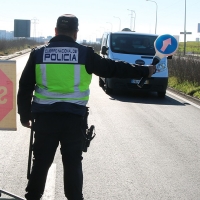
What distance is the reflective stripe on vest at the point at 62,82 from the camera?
14.3 feet

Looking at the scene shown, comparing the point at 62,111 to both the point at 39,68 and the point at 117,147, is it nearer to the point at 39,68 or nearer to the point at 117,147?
the point at 39,68

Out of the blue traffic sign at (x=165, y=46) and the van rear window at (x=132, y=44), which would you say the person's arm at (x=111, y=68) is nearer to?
the blue traffic sign at (x=165, y=46)

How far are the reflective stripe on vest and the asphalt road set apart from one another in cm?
159

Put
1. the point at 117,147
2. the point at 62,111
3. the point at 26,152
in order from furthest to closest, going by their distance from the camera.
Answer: the point at 117,147 → the point at 26,152 → the point at 62,111

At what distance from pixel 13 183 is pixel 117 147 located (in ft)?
9.01

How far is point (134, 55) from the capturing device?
16.8m

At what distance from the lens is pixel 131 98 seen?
16.7m

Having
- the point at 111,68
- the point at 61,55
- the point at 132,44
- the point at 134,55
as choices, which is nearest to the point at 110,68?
the point at 111,68

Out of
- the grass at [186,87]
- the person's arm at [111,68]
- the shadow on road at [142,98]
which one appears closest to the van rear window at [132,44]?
the shadow on road at [142,98]

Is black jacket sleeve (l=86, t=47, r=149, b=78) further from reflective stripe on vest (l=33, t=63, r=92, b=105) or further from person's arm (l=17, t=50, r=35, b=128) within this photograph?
person's arm (l=17, t=50, r=35, b=128)

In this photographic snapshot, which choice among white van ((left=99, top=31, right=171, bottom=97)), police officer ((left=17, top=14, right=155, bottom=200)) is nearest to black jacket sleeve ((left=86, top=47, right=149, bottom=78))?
police officer ((left=17, top=14, right=155, bottom=200))

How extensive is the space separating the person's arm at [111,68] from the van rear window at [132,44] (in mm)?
12496

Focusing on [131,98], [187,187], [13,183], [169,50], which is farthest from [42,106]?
[131,98]

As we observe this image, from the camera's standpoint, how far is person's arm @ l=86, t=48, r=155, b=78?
14.6ft
